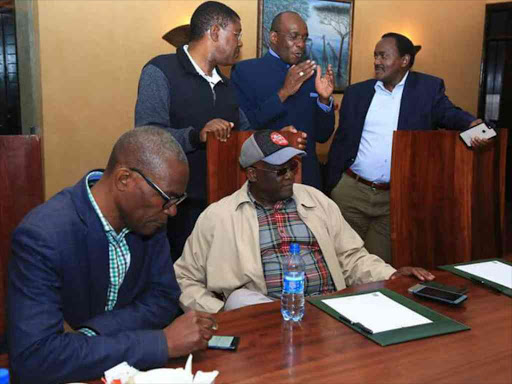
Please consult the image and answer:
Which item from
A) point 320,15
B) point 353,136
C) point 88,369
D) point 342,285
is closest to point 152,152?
point 88,369

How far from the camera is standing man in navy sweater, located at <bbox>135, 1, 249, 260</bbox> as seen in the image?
7.63 feet

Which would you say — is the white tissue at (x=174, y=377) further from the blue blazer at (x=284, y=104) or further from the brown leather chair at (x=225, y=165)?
the blue blazer at (x=284, y=104)

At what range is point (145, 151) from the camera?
1.32 meters

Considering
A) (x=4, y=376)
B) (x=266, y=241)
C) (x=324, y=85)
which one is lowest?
(x=4, y=376)

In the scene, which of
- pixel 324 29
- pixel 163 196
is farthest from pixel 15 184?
pixel 324 29

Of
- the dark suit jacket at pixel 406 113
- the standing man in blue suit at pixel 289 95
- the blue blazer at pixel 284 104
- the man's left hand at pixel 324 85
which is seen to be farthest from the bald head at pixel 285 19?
the dark suit jacket at pixel 406 113

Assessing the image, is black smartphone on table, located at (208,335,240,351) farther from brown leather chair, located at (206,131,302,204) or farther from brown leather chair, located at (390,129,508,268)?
brown leather chair, located at (390,129,508,268)

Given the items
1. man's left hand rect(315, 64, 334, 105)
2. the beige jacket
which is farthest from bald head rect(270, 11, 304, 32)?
the beige jacket

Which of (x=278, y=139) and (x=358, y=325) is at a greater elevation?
(x=278, y=139)

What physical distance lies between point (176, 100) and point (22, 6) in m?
2.33

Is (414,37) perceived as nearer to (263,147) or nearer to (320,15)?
→ (320,15)

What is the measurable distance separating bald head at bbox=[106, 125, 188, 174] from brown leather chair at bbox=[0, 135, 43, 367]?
39 centimetres

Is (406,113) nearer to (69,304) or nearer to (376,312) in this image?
(376,312)

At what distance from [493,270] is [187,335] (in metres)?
1.26
